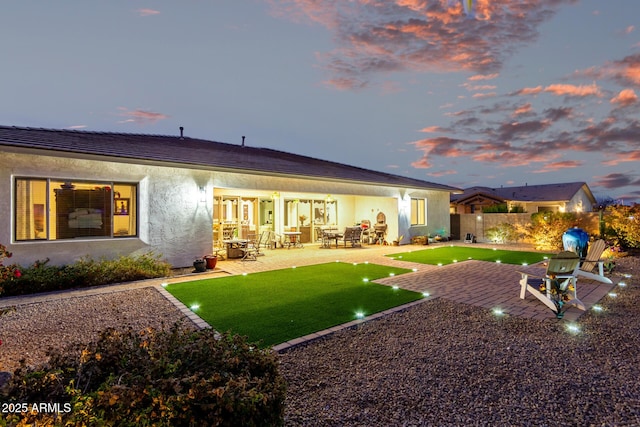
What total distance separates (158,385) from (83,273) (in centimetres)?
760

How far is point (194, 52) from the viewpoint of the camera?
14375mm

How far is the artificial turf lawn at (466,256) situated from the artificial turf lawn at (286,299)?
2754mm

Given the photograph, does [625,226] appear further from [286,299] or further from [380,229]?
[286,299]

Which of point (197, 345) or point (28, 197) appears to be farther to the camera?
point (28, 197)

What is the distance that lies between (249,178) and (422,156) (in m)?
29.1

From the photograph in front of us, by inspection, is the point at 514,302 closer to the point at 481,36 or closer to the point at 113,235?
the point at 481,36

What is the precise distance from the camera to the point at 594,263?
25.8ft

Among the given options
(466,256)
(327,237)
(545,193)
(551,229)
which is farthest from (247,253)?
(545,193)

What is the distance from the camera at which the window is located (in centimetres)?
1848

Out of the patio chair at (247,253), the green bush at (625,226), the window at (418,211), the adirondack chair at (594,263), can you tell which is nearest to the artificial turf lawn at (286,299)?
the patio chair at (247,253)

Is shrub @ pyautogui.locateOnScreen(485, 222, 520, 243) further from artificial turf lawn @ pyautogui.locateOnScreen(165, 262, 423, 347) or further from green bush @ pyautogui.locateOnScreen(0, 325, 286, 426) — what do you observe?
green bush @ pyautogui.locateOnScreen(0, 325, 286, 426)

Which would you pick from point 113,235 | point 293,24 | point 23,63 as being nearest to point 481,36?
point 293,24

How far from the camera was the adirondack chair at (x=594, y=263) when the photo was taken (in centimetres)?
748

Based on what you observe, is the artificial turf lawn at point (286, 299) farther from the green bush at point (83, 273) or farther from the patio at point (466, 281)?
the green bush at point (83, 273)
